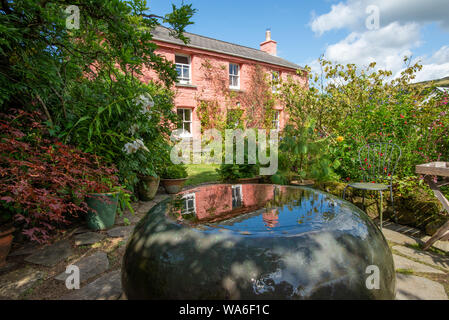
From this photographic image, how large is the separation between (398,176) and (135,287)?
4827 millimetres

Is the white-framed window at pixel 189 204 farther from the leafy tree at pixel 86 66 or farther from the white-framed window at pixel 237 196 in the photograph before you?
the leafy tree at pixel 86 66

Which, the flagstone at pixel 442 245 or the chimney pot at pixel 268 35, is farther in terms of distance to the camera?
the chimney pot at pixel 268 35

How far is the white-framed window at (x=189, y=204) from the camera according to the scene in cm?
169

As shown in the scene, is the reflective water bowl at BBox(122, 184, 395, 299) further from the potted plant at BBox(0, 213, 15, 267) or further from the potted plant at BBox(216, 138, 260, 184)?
the potted plant at BBox(216, 138, 260, 184)

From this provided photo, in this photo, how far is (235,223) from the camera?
1.46m

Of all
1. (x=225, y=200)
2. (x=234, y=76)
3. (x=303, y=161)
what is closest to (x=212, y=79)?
(x=234, y=76)

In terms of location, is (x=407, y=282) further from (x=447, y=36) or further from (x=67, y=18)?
(x=447, y=36)

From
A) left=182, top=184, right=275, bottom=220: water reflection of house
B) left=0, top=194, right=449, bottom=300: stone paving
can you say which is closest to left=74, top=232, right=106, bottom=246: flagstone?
left=0, top=194, right=449, bottom=300: stone paving

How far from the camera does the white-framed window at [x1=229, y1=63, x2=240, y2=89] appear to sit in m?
14.2

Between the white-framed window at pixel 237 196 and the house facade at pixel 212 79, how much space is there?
9.65 metres

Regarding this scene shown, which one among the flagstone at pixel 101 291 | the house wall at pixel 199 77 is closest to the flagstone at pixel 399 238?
the flagstone at pixel 101 291

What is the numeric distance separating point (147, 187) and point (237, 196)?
130 inches

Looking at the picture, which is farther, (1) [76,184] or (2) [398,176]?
(2) [398,176]
